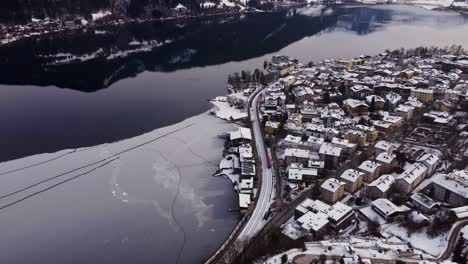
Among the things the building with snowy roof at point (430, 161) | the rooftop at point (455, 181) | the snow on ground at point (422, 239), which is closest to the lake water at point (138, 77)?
the snow on ground at point (422, 239)

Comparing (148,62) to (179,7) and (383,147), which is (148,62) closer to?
(383,147)

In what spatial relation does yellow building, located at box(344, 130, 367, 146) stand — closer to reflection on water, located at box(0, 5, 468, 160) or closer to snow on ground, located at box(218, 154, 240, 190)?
snow on ground, located at box(218, 154, 240, 190)

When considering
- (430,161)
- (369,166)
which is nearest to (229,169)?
(369,166)

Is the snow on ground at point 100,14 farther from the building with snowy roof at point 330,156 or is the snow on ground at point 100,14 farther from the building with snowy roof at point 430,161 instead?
the building with snowy roof at point 430,161

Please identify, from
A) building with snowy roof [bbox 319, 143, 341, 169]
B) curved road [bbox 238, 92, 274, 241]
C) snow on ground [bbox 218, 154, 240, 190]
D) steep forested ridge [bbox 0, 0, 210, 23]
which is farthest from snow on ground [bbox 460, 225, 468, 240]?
steep forested ridge [bbox 0, 0, 210, 23]

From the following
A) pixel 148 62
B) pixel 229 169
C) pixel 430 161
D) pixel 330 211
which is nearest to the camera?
pixel 330 211

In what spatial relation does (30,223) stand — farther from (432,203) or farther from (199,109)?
(432,203)
